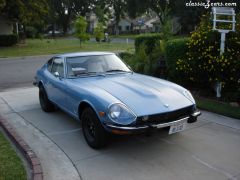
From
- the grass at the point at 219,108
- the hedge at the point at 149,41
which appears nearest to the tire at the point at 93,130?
the grass at the point at 219,108

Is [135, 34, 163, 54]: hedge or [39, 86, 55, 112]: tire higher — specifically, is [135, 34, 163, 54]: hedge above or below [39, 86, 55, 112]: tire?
above

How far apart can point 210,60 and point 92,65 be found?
2.98 m

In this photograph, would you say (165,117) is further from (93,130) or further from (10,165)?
(10,165)

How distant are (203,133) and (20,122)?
371cm

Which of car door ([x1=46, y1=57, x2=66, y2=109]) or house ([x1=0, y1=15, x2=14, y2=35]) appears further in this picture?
house ([x1=0, y1=15, x2=14, y2=35])

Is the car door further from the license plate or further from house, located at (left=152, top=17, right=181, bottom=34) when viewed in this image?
house, located at (left=152, top=17, right=181, bottom=34)

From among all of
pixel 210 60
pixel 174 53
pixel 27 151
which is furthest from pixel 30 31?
pixel 27 151

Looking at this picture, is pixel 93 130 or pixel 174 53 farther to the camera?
pixel 174 53

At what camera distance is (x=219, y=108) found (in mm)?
6957

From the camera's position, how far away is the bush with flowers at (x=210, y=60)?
7305 millimetres

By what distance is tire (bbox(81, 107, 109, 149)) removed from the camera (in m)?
4.80

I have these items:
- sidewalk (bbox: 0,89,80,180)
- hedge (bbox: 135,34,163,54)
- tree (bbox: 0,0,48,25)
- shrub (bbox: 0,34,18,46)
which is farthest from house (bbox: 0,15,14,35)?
sidewalk (bbox: 0,89,80,180)

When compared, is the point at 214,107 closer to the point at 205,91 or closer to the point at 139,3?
the point at 205,91

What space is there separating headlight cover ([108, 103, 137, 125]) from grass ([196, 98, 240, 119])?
291 centimetres
